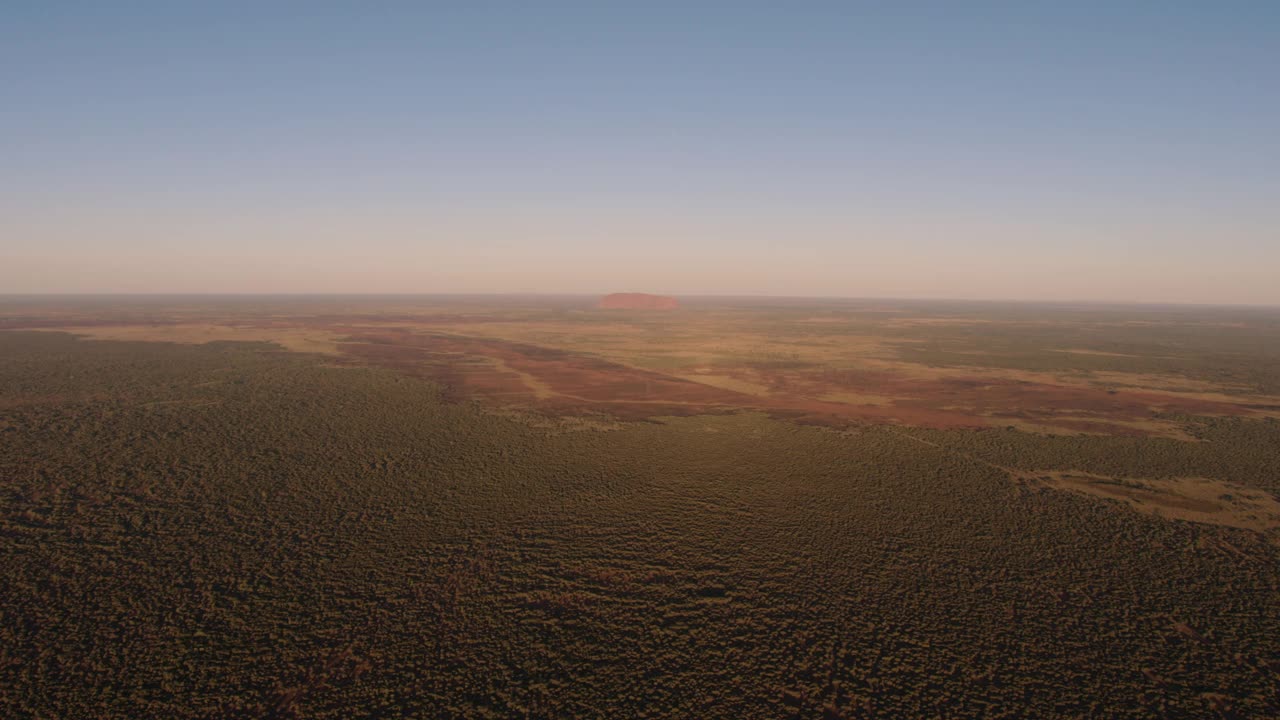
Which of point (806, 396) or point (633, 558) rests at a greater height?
point (806, 396)

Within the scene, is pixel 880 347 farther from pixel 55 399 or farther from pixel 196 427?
pixel 55 399

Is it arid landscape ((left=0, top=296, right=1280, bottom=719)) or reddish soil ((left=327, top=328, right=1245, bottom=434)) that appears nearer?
arid landscape ((left=0, top=296, right=1280, bottom=719))

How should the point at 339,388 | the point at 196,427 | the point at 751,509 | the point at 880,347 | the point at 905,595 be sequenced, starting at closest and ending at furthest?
the point at 905,595
the point at 751,509
the point at 196,427
the point at 339,388
the point at 880,347

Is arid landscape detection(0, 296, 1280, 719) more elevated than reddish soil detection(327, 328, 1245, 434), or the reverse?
reddish soil detection(327, 328, 1245, 434)

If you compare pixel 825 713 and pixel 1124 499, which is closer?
pixel 825 713

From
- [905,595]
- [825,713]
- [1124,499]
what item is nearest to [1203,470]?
[1124,499]

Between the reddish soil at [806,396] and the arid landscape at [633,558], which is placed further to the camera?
the reddish soil at [806,396]

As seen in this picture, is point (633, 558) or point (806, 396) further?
point (806, 396)

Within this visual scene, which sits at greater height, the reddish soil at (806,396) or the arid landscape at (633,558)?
the reddish soil at (806,396)
